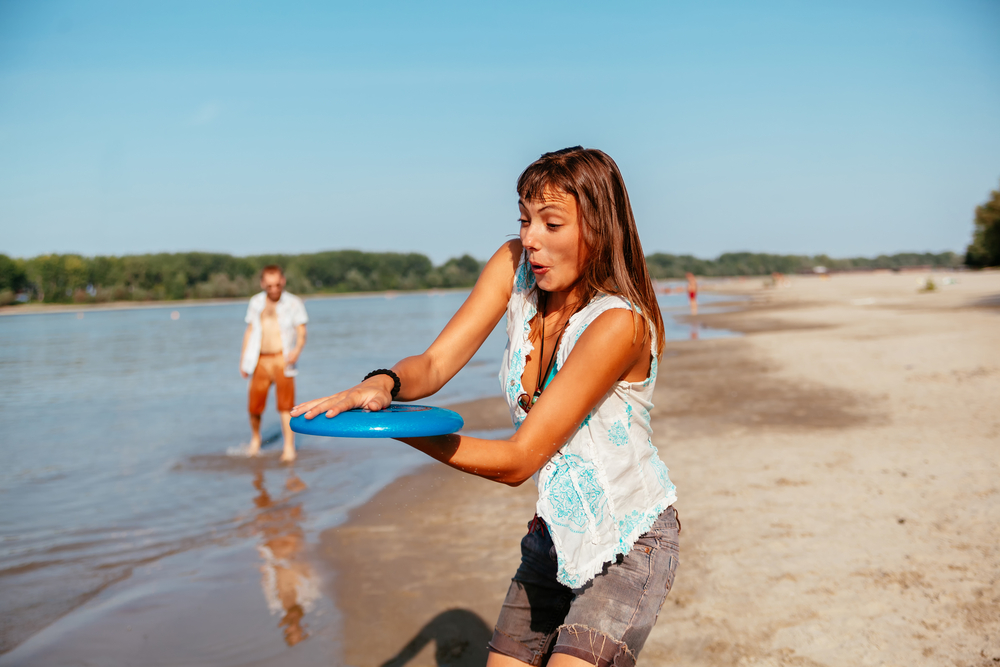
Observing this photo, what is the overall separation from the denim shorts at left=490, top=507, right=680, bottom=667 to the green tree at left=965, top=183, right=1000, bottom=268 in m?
71.9

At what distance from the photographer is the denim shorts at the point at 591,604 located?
206cm

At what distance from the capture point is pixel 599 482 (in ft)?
6.93

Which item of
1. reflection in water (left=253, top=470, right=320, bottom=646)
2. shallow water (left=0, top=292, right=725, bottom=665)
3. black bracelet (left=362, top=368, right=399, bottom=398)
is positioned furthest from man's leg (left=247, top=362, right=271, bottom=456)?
Result: black bracelet (left=362, top=368, right=399, bottom=398)

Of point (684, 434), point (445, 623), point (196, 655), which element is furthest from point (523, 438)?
point (684, 434)

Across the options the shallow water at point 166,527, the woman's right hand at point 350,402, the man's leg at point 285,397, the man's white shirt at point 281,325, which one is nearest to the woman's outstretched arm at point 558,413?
the woman's right hand at point 350,402

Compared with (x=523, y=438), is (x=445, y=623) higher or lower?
lower

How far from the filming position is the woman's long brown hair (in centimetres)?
215

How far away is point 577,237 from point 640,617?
3.84 ft

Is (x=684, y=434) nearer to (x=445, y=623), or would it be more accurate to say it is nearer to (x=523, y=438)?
(x=445, y=623)

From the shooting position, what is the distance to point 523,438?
1.87 meters

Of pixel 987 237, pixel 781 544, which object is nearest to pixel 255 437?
pixel 781 544

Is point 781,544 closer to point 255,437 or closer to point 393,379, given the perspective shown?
point 393,379

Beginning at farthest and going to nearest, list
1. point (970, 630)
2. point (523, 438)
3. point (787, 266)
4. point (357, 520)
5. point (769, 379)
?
point (787, 266) < point (769, 379) < point (357, 520) < point (970, 630) < point (523, 438)

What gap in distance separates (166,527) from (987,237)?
77152 mm
